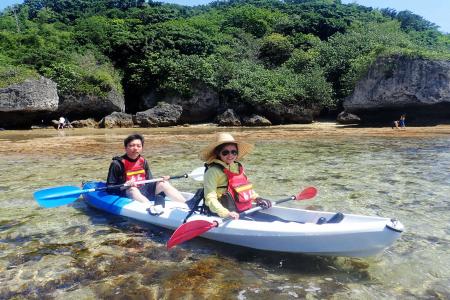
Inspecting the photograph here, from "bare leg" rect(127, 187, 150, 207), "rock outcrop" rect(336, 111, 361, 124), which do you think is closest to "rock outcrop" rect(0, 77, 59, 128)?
"rock outcrop" rect(336, 111, 361, 124)

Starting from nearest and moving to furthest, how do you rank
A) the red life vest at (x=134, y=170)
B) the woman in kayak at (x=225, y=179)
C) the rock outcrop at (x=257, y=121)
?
the woman in kayak at (x=225, y=179), the red life vest at (x=134, y=170), the rock outcrop at (x=257, y=121)

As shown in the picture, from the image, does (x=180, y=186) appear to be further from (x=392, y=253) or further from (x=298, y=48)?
(x=298, y=48)

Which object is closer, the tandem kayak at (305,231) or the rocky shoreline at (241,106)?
the tandem kayak at (305,231)

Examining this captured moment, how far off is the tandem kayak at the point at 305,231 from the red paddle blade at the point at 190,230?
0.20m

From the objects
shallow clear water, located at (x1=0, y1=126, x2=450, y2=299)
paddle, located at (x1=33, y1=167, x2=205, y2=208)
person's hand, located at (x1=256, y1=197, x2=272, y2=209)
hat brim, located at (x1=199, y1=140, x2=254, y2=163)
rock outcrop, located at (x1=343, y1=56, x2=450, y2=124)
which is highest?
rock outcrop, located at (x1=343, y1=56, x2=450, y2=124)

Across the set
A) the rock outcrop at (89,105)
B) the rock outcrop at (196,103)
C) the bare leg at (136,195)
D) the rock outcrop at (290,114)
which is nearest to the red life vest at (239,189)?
the bare leg at (136,195)

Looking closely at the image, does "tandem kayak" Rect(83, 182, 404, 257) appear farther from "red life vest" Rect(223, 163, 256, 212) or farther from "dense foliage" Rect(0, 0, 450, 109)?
"dense foliage" Rect(0, 0, 450, 109)

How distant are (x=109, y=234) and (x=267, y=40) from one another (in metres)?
29.5

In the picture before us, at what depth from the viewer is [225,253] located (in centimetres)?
421

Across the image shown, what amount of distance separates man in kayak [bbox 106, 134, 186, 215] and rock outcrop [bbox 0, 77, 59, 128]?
56.6 ft

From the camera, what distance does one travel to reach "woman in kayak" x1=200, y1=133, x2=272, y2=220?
4266mm

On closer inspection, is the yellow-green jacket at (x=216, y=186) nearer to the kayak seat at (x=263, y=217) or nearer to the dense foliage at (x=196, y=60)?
the kayak seat at (x=263, y=217)

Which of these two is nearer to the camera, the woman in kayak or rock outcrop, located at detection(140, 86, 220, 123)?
the woman in kayak

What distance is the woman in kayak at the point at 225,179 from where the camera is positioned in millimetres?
4266
